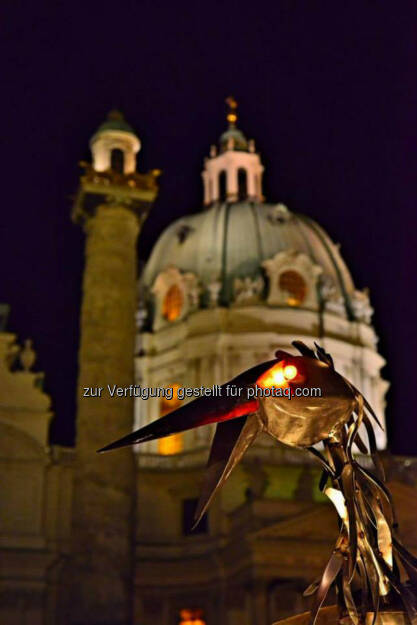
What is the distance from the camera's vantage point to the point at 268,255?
57.4m

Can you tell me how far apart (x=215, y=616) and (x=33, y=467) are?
10.6m

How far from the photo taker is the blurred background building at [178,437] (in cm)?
3253

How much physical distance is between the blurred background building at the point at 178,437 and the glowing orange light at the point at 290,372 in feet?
68.6

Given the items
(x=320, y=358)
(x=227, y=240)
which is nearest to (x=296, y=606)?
(x=227, y=240)

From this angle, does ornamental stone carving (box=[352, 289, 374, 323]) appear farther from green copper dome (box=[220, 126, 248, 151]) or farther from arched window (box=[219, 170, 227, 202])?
green copper dome (box=[220, 126, 248, 151])

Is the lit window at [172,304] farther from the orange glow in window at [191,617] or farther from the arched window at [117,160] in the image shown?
the arched window at [117,160]

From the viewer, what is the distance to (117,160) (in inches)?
1475

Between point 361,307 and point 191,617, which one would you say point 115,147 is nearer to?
point 191,617

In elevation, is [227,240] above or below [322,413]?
above

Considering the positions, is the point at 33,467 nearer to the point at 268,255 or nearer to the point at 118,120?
the point at 118,120

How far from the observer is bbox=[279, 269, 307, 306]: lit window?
186 feet

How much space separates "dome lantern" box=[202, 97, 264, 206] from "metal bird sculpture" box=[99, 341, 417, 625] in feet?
171

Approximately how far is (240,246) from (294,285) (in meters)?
3.82

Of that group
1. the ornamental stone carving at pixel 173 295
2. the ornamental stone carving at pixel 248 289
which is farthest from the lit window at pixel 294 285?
the ornamental stone carving at pixel 173 295
